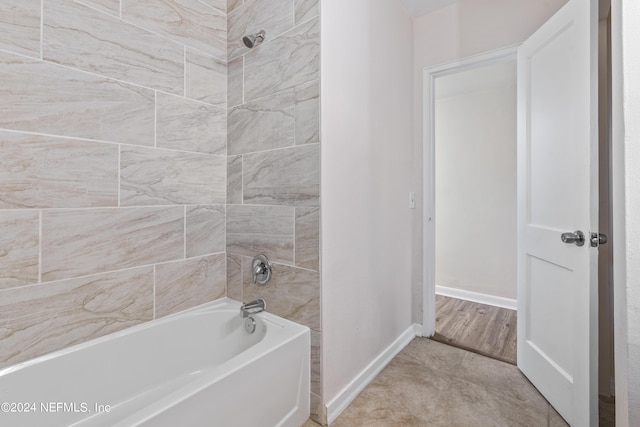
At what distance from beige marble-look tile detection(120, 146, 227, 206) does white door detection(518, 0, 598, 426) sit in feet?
6.20

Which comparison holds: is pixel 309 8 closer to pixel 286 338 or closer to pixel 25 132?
pixel 25 132

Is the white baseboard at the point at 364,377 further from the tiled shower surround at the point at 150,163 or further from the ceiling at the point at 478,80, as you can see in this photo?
the ceiling at the point at 478,80

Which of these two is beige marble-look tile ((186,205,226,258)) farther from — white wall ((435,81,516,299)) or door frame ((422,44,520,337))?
white wall ((435,81,516,299))

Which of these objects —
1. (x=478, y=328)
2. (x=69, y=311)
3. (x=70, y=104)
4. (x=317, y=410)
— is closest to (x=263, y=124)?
(x=70, y=104)

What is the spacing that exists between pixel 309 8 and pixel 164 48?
0.81 meters

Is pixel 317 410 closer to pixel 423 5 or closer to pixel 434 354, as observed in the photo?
pixel 434 354

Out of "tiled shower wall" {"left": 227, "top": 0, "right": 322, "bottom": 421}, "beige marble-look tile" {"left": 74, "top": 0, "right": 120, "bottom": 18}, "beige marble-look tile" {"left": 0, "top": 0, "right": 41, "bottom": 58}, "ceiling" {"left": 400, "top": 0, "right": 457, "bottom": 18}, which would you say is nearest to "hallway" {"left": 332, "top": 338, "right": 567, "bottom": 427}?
"tiled shower wall" {"left": 227, "top": 0, "right": 322, "bottom": 421}

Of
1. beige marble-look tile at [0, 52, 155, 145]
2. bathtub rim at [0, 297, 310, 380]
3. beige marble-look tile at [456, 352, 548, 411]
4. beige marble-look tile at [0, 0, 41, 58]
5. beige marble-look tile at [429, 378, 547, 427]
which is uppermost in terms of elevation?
beige marble-look tile at [0, 0, 41, 58]

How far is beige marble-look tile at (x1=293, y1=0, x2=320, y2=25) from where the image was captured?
1378 mm

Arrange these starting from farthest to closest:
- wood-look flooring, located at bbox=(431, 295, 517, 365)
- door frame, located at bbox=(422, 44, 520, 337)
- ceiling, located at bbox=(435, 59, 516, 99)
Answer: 1. ceiling, located at bbox=(435, 59, 516, 99)
2. door frame, located at bbox=(422, 44, 520, 337)
3. wood-look flooring, located at bbox=(431, 295, 517, 365)

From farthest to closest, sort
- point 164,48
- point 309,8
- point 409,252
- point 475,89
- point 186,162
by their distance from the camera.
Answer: point 475,89 → point 409,252 → point 186,162 → point 164,48 → point 309,8

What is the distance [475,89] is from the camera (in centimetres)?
308

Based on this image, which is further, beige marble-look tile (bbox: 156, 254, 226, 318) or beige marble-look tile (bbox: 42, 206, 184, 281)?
beige marble-look tile (bbox: 156, 254, 226, 318)

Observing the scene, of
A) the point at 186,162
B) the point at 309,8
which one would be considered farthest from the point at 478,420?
the point at 309,8
